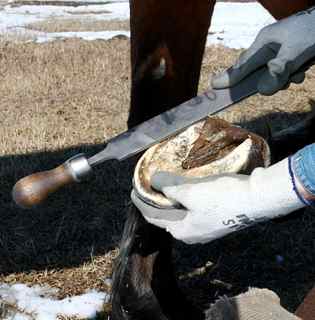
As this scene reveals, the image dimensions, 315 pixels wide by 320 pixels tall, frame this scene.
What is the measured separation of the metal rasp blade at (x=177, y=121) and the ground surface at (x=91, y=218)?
663 mm

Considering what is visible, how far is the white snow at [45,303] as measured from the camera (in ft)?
7.95

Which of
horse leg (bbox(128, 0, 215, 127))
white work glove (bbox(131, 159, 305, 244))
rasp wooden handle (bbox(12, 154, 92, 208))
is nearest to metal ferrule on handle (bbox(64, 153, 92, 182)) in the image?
rasp wooden handle (bbox(12, 154, 92, 208))

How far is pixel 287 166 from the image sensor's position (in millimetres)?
1417

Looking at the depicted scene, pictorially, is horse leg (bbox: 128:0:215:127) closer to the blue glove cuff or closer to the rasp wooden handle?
the rasp wooden handle

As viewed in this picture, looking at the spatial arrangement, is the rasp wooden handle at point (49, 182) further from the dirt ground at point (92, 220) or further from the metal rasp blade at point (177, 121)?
the dirt ground at point (92, 220)

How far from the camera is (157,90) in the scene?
2.37 metres

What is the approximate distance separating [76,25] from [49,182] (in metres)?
8.87

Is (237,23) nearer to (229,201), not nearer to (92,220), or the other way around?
(92,220)

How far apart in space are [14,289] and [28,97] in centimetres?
237

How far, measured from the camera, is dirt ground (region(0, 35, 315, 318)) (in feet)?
8.76

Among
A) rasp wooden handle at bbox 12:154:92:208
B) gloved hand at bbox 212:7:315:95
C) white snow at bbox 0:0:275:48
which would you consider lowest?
white snow at bbox 0:0:275:48

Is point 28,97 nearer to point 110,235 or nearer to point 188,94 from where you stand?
point 110,235

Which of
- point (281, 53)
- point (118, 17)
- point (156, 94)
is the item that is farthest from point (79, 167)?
point (118, 17)


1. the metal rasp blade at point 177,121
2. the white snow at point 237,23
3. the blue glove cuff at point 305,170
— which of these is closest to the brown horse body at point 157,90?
the metal rasp blade at point 177,121
